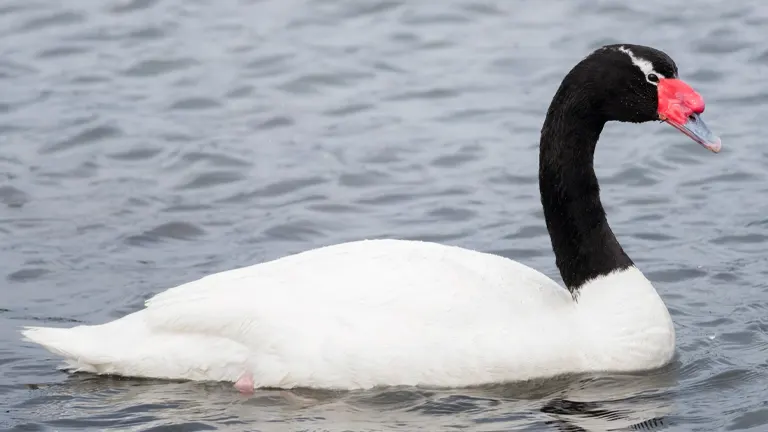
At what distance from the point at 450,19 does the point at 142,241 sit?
581cm

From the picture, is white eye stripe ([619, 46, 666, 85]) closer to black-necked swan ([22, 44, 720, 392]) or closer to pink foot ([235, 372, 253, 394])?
black-necked swan ([22, 44, 720, 392])

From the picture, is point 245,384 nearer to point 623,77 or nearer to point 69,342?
point 69,342

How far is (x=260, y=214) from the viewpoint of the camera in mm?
12266

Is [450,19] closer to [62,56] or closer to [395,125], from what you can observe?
[395,125]

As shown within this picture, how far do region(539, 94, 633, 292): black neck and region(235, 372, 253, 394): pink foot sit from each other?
2024 mm

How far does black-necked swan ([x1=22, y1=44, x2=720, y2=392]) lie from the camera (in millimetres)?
8883

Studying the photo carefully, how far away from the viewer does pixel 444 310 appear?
891 centimetres

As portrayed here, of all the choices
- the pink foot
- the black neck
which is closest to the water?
the pink foot

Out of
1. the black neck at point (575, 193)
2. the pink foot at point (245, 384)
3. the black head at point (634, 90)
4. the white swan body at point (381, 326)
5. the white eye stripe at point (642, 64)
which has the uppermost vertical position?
the white eye stripe at point (642, 64)

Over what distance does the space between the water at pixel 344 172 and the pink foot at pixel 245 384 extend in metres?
0.07

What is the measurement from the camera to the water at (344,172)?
8.98m

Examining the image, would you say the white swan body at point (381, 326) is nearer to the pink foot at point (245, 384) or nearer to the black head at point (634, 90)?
the pink foot at point (245, 384)

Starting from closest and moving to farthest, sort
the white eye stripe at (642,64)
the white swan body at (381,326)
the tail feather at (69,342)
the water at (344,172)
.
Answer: the white swan body at (381,326) → the water at (344,172) → the tail feather at (69,342) → the white eye stripe at (642,64)

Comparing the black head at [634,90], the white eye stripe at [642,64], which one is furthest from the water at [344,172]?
the white eye stripe at [642,64]
